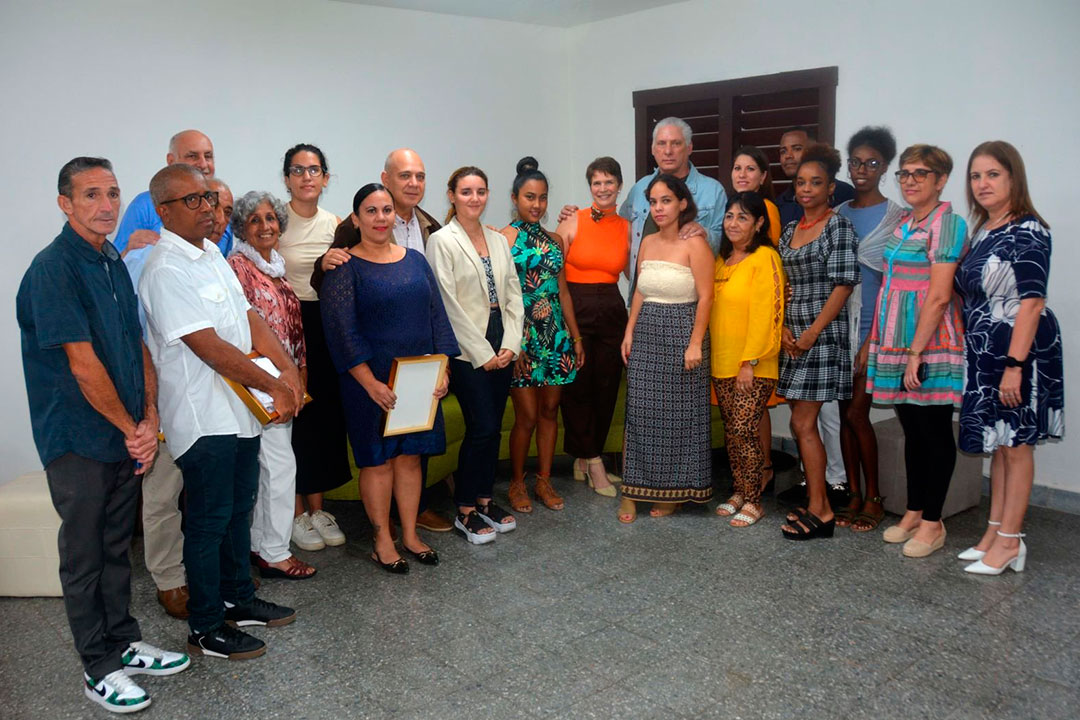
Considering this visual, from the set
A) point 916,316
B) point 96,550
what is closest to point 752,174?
point 916,316

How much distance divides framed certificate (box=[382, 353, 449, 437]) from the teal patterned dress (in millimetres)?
663

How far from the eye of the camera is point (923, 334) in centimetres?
342

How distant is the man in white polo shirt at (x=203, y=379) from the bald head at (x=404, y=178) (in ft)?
3.43

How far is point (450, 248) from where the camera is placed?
3631 millimetres

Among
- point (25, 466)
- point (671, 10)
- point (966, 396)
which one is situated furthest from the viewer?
point (671, 10)

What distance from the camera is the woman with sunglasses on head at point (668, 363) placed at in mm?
3820

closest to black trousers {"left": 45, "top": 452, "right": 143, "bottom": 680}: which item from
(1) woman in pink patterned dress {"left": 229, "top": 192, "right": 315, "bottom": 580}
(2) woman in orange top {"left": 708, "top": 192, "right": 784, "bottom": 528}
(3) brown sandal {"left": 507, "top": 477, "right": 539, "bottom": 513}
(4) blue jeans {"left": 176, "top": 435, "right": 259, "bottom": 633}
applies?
(4) blue jeans {"left": 176, "top": 435, "right": 259, "bottom": 633}

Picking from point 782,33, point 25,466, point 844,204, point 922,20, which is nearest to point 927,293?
point 844,204

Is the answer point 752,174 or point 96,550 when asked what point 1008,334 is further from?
point 96,550

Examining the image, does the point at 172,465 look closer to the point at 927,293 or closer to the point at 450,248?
the point at 450,248

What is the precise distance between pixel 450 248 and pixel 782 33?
2650mm

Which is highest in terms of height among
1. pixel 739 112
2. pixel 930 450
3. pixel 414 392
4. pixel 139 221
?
pixel 739 112

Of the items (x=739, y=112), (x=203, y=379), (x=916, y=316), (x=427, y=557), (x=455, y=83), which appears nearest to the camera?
(x=203, y=379)

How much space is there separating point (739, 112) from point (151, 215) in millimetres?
3482
